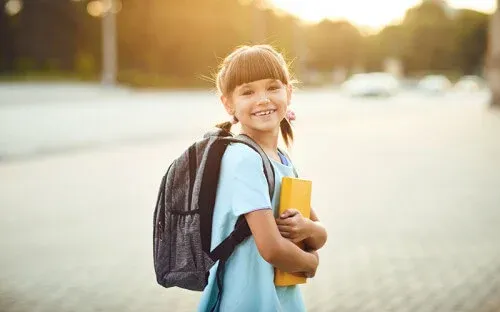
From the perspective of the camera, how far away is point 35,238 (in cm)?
688

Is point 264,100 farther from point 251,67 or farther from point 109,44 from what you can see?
point 109,44

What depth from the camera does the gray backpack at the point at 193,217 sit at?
231cm

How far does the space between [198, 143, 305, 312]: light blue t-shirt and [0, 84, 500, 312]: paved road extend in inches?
87.6

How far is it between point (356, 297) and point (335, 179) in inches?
238

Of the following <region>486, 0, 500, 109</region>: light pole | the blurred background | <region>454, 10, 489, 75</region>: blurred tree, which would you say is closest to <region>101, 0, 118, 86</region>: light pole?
the blurred background

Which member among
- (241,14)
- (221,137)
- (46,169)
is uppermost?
(241,14)

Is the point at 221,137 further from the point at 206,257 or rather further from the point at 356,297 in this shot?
the point at 356,297

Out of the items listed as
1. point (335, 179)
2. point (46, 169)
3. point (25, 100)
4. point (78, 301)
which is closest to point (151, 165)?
point (46, 169)

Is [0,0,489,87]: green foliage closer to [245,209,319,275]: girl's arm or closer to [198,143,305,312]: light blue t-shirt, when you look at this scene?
[198,143,305,312]: light blue t-shirt

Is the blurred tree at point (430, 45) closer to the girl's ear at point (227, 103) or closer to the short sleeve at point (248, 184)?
the girl's ear at point (227, 103)

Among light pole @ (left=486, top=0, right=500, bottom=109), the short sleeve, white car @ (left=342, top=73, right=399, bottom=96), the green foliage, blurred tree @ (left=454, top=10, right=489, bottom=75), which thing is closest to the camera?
the short sleeve

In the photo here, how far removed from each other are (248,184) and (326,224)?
17.5 feet

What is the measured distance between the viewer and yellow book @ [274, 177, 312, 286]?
7.68 feet

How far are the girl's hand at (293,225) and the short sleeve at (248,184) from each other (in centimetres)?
12
